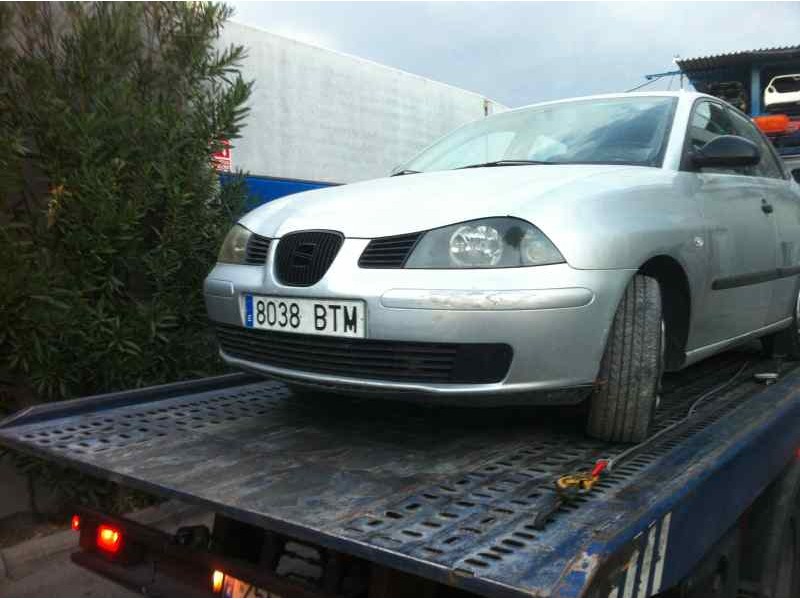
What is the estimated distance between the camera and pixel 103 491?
3451 millimetres

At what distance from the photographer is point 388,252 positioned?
202 centimetres

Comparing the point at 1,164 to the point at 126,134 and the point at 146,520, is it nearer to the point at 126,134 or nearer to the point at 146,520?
the point at 126,134

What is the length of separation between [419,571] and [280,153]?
4235mm

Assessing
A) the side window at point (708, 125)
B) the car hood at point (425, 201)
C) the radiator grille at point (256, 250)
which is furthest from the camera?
the side window at point (708, 125)

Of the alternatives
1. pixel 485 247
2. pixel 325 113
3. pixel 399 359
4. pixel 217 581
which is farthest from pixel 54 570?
pixel 325 113

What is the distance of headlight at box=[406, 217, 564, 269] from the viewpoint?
6.41ft

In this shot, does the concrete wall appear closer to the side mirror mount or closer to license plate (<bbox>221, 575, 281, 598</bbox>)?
the side mirror mount

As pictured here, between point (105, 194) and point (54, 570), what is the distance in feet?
5.63

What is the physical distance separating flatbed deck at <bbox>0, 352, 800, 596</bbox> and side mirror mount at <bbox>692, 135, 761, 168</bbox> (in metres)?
0.87

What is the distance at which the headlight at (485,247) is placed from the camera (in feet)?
6.41

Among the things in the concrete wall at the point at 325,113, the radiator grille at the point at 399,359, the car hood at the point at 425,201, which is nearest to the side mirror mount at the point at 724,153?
the car hood at the point at 425,201

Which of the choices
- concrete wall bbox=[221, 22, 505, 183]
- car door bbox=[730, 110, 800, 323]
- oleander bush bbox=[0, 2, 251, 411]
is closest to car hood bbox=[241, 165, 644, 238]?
oleander bush bbox=[0, 2, 251, 411]

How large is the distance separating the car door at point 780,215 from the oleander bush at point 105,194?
2.61m

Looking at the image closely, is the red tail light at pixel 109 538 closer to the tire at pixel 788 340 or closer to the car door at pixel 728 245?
the car door at pixel 728 245
